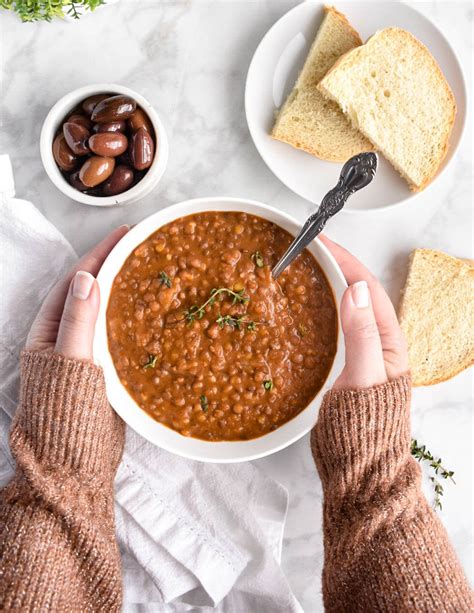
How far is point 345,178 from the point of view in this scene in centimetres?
276

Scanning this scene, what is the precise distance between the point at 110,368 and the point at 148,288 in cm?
36

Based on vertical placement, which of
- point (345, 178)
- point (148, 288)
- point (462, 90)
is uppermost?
point (462, 90)

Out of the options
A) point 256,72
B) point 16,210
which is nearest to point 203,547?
point 16,210

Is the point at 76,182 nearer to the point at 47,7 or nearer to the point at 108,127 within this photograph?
the point at 108,127

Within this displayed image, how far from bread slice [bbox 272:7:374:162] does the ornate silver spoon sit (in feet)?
1.56

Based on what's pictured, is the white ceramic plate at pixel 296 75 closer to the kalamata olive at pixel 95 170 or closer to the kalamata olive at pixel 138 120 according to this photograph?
the kalamata olive at pixel 138 120

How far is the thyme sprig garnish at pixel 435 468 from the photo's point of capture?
3273 mm

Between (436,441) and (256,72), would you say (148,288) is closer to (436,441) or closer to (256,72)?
(256,72)

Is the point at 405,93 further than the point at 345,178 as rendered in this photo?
Yes

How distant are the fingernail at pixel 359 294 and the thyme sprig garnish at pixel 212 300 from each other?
414mm

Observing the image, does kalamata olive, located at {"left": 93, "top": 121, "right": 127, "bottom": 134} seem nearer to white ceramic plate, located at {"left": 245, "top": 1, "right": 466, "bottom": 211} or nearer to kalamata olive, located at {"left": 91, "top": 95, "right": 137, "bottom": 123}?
kalamata olive, located at {"left": 91, "top": 95, "right": 137, "bottom": 123}

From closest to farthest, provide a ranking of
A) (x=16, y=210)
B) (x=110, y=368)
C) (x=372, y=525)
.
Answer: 1. (x=372, y=525)
2. (x=110, y=368)
3. (x=16, y=210)

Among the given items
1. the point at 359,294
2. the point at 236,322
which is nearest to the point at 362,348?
the point at 359,294

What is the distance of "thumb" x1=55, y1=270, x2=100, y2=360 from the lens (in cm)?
273
